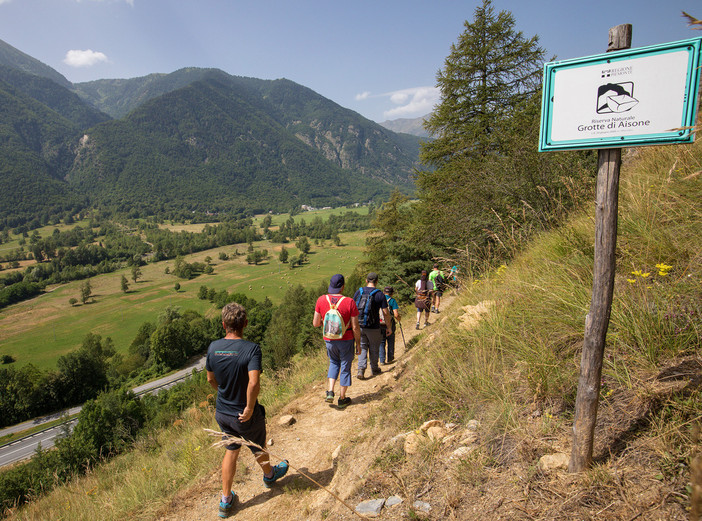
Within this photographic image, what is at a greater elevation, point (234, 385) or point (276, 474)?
point (234, 385)

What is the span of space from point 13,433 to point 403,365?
1918 inches

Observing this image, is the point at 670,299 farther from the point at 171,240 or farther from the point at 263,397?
the point at 171,240

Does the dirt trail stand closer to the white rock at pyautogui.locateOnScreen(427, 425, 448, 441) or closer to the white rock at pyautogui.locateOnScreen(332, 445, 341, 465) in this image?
the white rock at pyautogui.locateOnScreen(332, 445, 341, 465)

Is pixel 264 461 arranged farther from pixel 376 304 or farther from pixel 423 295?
pixel 423 295

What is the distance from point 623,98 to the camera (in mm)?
1717

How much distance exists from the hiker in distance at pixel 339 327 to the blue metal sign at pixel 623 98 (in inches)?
123

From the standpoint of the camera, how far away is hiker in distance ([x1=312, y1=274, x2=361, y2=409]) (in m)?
4.57

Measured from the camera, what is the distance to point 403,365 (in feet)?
17.4

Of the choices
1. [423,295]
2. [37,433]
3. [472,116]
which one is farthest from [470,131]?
[37,433]

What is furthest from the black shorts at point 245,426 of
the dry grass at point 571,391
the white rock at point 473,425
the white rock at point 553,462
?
the white rock at point 553,462

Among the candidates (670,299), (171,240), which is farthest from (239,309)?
(171,240)

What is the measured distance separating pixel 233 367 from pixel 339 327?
5.56 ft

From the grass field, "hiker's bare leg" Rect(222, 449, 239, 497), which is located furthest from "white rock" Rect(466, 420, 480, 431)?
the grass field

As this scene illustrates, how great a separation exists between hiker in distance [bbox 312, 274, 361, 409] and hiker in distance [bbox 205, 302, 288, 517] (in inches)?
57.3
